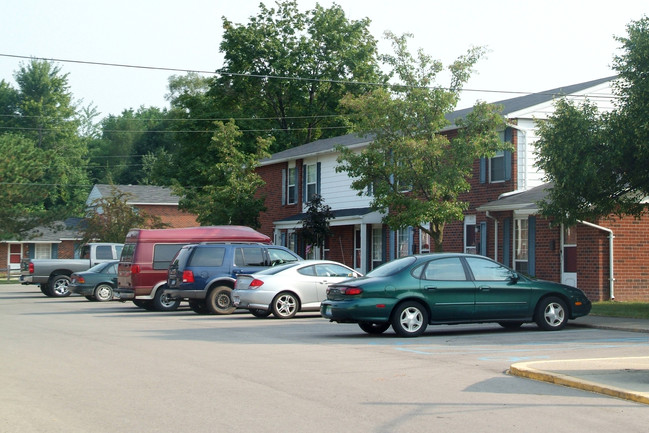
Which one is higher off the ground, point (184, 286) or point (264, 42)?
point (264, 42)

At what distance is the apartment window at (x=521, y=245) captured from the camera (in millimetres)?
27034

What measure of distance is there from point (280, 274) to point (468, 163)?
7.03 metres

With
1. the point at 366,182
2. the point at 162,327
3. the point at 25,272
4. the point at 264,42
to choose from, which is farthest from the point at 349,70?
the point at 162,327

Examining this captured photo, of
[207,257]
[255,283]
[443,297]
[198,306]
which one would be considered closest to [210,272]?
[207,257]

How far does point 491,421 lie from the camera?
26.6 feet

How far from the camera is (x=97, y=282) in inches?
1208

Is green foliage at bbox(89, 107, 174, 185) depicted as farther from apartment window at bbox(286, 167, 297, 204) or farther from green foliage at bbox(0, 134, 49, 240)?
apartment window at bbox(286, 167, 297, 204)

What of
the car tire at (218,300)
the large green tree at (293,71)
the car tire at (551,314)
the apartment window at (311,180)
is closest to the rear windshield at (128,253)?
the car tire at (218,300)

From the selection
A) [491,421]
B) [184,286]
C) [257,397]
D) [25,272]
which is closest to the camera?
[491,421]

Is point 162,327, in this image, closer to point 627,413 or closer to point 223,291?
point 223,291

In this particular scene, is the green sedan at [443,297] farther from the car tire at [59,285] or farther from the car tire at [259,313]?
the car tire at [59,285]

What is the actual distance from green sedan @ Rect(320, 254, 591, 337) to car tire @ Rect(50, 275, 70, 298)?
68.5 feet

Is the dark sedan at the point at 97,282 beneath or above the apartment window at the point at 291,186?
beneath

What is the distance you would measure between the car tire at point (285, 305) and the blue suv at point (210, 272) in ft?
7.13
